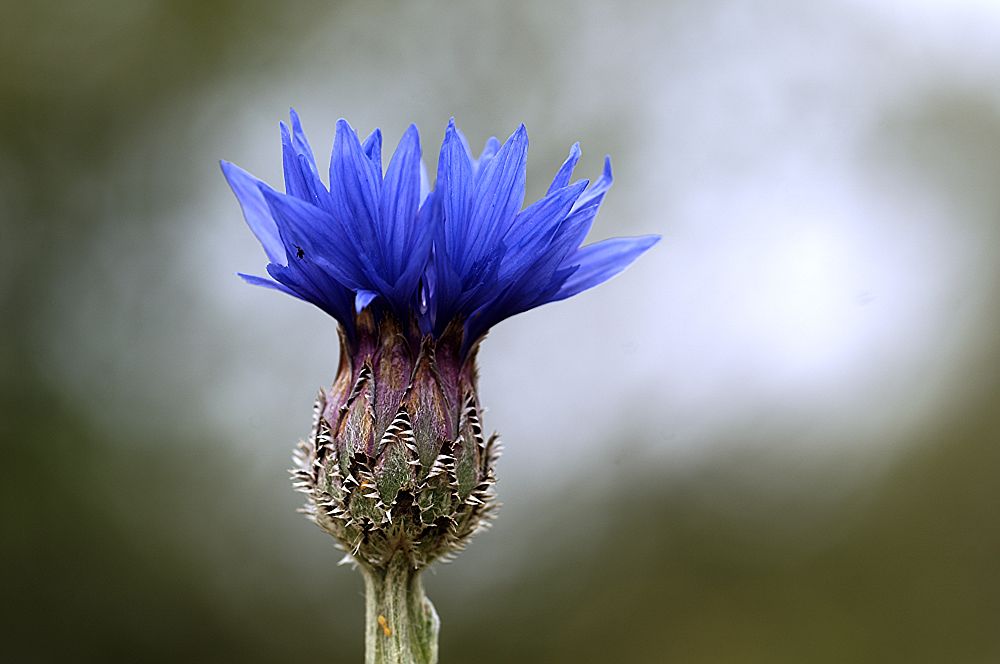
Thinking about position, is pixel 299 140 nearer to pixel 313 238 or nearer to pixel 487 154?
pixel 313 238

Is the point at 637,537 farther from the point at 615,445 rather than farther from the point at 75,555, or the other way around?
the point at 75,555

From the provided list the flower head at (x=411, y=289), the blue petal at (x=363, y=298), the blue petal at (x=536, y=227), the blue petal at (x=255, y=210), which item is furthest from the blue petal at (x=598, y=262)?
the blue petal at (x=255, y=210)

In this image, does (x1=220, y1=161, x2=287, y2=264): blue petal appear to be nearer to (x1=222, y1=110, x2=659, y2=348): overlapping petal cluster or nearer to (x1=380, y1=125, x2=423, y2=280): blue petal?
(x1=222, y1=110, x2=659, y2=348): overlapping petal cluster

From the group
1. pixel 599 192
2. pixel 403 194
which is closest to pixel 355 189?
pixel 403 194

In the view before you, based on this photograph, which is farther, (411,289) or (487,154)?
(487,154)

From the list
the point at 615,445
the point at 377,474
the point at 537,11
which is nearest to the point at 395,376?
the point at 377,474

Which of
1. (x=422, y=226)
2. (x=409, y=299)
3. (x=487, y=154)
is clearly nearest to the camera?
(x=422, y=226)

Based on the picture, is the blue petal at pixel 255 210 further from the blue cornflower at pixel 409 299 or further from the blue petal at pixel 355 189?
the blue petal at pixel 355 189
